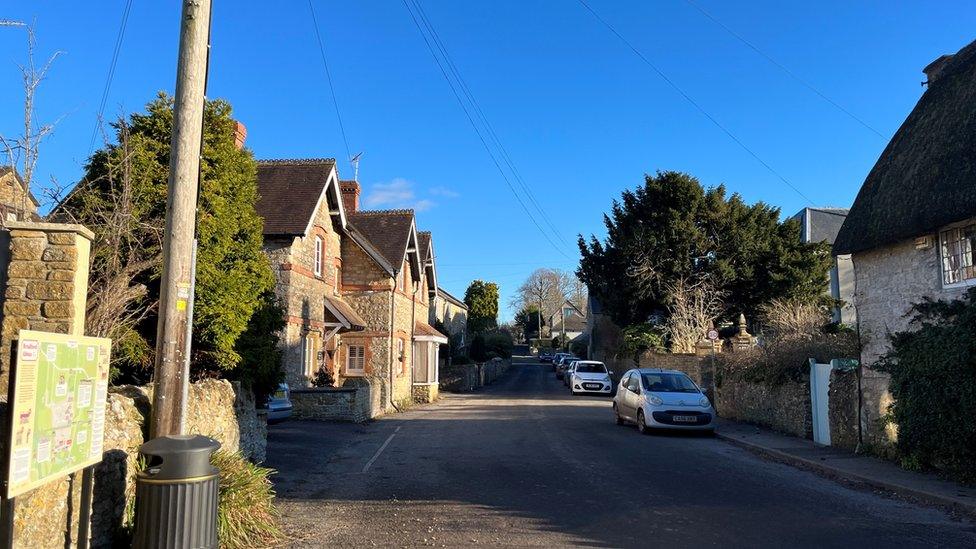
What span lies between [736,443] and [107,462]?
509 inches

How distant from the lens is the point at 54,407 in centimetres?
450

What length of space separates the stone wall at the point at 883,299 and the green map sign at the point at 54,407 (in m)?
11.2

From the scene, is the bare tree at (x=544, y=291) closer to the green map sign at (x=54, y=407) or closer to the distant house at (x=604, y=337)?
the distant house at (x=604, y=337)

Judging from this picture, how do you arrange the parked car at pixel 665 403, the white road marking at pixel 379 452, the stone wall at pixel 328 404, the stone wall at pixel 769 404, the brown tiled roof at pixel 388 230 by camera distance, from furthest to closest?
the brown tiled roof at pixel 388 230 < the stone wall at pixel 328 404 < the parked car at pixel 665 403 < the stone wall at pixel 769 404 < the white road marking at pixel 379 452

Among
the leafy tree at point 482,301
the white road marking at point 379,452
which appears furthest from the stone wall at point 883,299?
the leafy tree at point 482,301

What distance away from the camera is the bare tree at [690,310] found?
102 ft

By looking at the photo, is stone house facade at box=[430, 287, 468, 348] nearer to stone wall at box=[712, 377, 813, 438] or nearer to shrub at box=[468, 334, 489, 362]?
shrub at box=[468, 334, 489, 362]

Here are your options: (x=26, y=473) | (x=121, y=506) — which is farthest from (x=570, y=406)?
(x=26, y=473)

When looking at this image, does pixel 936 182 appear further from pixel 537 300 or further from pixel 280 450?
pixel 537 300

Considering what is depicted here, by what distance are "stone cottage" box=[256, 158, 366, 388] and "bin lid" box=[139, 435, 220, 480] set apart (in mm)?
15017

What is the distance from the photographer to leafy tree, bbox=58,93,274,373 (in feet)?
29.9

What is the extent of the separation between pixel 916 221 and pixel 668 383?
7892mm

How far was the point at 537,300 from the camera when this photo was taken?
346ft

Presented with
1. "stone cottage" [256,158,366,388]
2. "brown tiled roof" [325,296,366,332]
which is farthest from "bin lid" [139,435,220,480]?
"brown tiled roof" [325,296,366,332]
